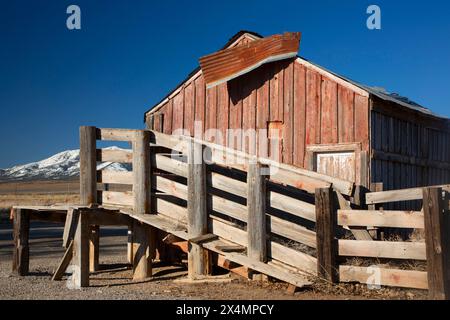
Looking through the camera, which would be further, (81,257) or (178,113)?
(178,113)

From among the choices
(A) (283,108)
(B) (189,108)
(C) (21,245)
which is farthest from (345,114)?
(C) (21,245)

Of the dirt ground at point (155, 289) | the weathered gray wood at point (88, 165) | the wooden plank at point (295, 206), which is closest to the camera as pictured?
the dirt ground at point (155, 289)

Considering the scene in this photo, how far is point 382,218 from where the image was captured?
27.5 feet

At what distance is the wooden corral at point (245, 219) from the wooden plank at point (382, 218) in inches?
0.6

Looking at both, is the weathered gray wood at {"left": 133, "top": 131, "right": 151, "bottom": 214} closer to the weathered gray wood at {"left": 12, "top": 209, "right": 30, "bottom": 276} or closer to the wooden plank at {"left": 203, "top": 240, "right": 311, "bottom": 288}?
the wooden plank at {"left": 203, "top": 240, "right": 311, "bottom": 288}

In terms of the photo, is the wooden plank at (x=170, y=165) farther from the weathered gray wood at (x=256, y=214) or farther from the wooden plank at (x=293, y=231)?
the wooden plank at (x=293, y=231)

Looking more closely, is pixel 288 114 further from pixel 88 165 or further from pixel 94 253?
pixel 94 253

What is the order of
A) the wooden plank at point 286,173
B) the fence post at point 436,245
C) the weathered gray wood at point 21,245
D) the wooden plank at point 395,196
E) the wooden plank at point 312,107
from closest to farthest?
the fence post at point 436,245
the wooden plank at point 395,196
the wooden plank at point 286,173
the weathered gray wood at point 21,245
the wooden plank at point 312,107

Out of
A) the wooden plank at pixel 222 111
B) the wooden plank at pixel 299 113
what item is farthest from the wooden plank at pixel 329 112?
the wooden plank at pixel 222 111

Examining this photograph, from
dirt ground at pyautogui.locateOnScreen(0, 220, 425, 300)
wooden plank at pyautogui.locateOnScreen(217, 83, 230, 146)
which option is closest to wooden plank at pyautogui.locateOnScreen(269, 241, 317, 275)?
dirt ground at pyautogui.locateOnScreen(0, 220, 425, 300)

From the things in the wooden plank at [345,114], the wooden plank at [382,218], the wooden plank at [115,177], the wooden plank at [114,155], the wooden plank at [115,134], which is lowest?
the wooden plank at [382,218]

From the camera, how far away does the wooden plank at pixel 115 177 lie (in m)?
11.0

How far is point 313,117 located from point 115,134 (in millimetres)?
4992
